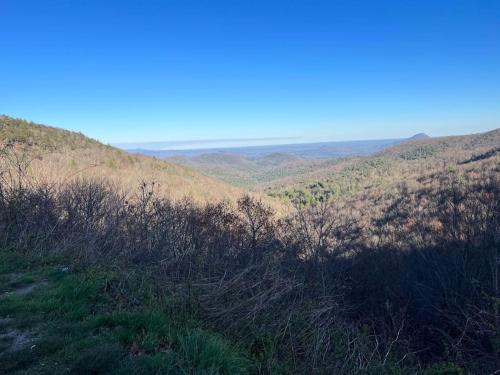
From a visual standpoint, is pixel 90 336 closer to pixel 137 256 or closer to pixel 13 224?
pixel 137 256

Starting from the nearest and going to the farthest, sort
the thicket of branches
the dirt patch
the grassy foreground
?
the grassy foreground < the dirt patch < the thicket of branches

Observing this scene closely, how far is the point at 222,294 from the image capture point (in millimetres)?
4570

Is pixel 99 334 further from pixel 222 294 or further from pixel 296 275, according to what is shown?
pixel 296 275

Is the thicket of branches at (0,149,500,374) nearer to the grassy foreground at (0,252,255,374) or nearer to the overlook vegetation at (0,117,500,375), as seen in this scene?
the overlook vegetation at (0,117,500,375)

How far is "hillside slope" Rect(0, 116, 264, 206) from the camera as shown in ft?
66.7

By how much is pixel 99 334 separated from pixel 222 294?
5.61 feet

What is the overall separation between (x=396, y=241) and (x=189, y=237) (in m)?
10.9

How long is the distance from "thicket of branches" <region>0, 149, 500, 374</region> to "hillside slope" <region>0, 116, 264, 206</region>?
10.5 m

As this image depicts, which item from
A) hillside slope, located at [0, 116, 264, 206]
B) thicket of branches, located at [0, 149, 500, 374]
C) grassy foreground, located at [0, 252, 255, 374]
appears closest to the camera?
grassy foreground, located at [0, 252, 255, 374]

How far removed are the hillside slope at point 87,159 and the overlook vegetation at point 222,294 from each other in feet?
36.4

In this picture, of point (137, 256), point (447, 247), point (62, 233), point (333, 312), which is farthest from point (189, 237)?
point (447, 247)

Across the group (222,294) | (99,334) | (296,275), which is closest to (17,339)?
(99,334)

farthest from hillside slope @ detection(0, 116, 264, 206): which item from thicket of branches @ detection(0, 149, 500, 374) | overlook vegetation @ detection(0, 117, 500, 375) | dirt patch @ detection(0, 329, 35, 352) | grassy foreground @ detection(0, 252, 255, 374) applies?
dirt patch @ detection(0, 329, 35, 352)

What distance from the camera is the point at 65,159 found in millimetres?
21484
